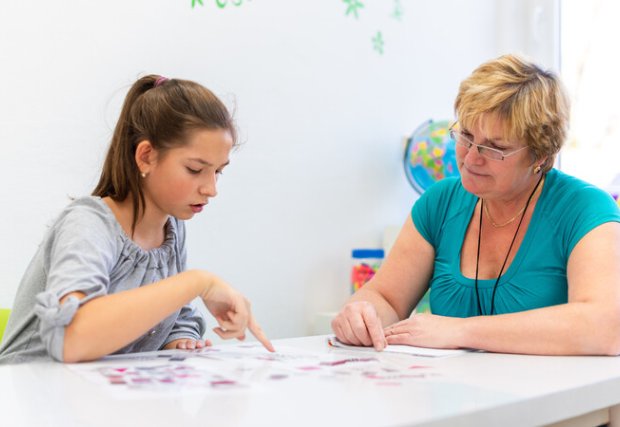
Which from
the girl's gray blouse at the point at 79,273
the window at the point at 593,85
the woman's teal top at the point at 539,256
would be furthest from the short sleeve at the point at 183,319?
the window at the point at 593,85

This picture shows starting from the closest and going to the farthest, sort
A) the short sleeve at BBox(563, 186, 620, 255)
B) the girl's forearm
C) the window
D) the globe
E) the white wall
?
the girl's forearm → the short sleeve at BBox(563, 186, 620, 255) → the white wall → the globe → the window

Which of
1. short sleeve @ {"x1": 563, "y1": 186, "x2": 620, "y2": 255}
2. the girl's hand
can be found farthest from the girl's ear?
short sleeve @ {"x1": 563, "y1": 186, "x2": 620, "y2": 255}

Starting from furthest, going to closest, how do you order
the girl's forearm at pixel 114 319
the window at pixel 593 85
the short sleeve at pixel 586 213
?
the window at pixel 593 85 → the short sleeve at pixel 586 213 → the girl's forearm at pixel 114 319

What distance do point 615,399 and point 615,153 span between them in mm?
2101

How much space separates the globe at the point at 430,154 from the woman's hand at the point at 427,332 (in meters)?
1.34

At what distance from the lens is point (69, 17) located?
1.84 metres

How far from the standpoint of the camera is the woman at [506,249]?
1.23 metres

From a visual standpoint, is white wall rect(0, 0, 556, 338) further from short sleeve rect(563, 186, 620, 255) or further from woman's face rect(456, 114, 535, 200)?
short sleeve rect(563, 186, 620, 255)

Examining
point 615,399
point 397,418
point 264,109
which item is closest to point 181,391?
point 397,418

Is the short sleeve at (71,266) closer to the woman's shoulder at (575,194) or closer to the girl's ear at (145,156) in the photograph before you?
the girl's ear at (145,156)

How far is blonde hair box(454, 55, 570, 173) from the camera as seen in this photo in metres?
1.46

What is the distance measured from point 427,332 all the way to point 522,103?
1.68ft

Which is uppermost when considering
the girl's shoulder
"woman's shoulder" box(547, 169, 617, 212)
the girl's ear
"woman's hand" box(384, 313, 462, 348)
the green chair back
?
the girl's ear

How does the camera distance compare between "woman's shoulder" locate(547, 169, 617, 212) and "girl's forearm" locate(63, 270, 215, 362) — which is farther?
"woman's shoulder" locate(547, 169, 617, 212)
